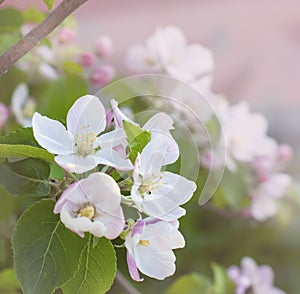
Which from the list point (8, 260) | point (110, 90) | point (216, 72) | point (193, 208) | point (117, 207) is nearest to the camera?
point (117, 207)

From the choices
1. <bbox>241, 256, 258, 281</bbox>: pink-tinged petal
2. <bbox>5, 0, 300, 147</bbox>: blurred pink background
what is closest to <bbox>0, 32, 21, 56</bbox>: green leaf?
<bbox>241, 256, 258, 281</bbox>: pink-tinged petal

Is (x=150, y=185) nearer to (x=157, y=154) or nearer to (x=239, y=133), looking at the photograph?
(x=157, y=154)

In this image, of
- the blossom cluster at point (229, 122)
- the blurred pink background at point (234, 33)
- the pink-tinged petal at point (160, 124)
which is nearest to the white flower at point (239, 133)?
the blossom cluster at point (229, 122)

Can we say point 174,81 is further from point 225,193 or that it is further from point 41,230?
point 225,193

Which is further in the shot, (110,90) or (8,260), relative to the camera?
(8,260)

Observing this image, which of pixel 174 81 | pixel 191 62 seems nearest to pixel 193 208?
pixel 191 62

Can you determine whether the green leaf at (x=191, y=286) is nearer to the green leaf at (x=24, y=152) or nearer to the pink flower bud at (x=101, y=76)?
the pink flower bud at (x=101, y=76)
